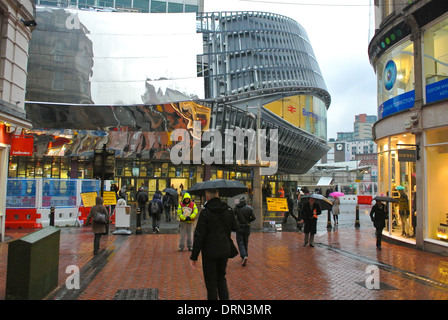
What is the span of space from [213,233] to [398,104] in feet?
34.7

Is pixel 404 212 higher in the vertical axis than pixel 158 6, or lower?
lower

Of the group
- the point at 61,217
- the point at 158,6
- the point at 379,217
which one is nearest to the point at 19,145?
the point at 61,217

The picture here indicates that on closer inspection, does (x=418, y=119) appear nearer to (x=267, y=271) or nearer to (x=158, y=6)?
(x=267, y=271)

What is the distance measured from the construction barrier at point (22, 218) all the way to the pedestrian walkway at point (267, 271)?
3.56 metres

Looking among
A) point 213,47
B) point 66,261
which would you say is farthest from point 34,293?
point 213,47

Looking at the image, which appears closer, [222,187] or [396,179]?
[222,187]

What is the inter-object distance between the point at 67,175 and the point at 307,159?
96.2 ft

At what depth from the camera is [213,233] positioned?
5270 millimetres

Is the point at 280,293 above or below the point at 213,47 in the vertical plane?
below

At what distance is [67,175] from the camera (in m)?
30.3

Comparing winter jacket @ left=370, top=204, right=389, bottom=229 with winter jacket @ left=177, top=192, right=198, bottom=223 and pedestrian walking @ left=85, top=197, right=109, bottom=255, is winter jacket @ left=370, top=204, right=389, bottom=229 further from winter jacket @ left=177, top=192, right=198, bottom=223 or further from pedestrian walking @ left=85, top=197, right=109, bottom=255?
pedestrian walking @ left=85, top=197, right=109, bottom=255

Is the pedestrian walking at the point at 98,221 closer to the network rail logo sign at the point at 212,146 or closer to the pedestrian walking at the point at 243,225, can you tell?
the pedestrian walking at the point at 243,225

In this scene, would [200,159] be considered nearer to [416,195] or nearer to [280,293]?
[416,195]
